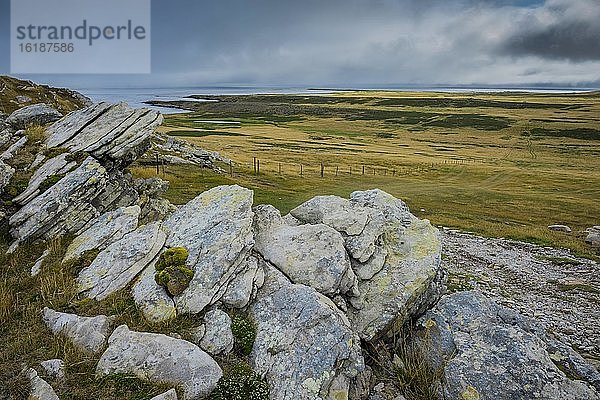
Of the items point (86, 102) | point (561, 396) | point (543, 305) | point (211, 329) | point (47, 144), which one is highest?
point (86, 102)

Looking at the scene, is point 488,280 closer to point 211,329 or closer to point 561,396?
point 561,396

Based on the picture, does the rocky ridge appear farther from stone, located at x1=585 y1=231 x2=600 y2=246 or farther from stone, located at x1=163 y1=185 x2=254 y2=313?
stone, located at x1=585 y1=231 x2=600 y2=246

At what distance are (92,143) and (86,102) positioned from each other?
8543 centimetres

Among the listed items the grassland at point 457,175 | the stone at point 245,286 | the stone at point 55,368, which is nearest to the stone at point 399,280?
the stone at point 245,286

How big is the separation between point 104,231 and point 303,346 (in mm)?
9239

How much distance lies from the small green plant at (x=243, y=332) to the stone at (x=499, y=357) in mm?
5770

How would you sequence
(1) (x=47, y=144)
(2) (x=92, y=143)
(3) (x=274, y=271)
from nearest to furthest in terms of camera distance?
(3) (x=274, y=271) < (2) (x=92, y=143) < (1) (x=47, y=144)

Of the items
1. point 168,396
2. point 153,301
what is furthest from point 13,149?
point 168,396

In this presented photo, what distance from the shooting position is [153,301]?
1284 cm

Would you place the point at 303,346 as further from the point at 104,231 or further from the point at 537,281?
the point at 537,281

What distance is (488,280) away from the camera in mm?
27734

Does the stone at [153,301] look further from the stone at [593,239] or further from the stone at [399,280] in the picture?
the stone at [593,239]

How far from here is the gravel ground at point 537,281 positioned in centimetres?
2092

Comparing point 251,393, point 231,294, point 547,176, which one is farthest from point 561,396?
point 547,176
